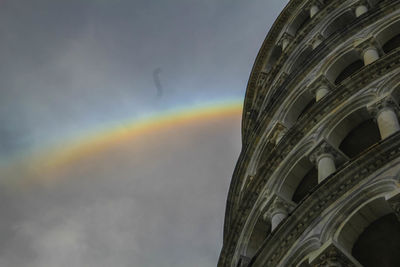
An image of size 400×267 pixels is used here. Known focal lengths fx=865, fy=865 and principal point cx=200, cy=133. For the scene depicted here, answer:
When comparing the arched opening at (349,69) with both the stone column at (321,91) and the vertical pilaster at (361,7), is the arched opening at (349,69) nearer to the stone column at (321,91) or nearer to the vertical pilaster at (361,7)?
the stone column at (321,91)

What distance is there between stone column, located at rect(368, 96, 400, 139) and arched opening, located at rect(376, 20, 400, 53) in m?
5.56

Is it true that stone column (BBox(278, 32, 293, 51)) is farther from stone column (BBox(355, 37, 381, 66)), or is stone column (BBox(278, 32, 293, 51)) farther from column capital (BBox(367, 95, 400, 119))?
column capital (BBox(367, 95, 400, 119))

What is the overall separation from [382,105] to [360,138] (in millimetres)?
1629

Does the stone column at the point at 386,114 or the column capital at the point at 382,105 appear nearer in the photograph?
the stone column at the point at 386,114

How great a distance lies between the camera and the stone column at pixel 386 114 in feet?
69.2

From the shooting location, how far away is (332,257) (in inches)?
692

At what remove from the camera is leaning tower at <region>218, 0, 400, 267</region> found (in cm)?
1866

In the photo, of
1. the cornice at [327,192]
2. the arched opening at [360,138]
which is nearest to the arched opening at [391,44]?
the arched opening at [360,138]

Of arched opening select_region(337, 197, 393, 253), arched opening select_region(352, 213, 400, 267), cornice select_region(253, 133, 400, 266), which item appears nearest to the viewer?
arched opening select_region(337, 197, 393, 253)

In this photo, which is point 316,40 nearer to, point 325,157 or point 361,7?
point 361,7

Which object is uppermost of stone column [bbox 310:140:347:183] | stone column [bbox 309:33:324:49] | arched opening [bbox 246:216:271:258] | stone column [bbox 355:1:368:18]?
stone column [bbox 355:1:368:18]

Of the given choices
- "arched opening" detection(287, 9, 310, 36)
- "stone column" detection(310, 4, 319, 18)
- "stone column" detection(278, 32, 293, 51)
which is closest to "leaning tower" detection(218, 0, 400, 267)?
"stone column" detection(310, 4, 319, 18)

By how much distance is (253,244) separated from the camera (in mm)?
23984

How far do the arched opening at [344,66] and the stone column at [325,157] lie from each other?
18.5 feet
